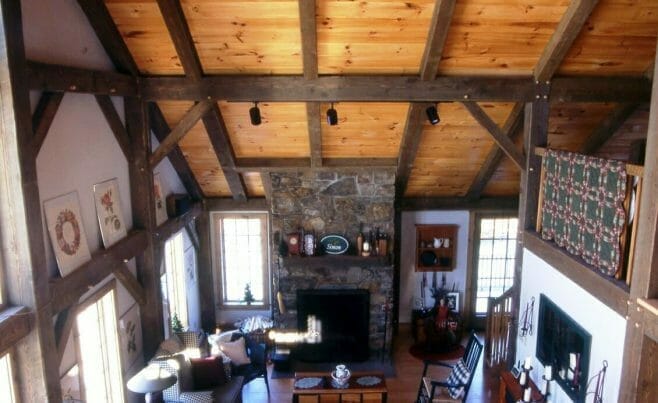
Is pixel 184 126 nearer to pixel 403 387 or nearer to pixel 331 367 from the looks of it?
pixel 331 367

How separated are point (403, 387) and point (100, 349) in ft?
13.0

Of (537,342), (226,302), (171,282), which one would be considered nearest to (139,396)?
(171,282)

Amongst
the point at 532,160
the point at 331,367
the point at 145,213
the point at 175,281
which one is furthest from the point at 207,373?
the point at 532,160

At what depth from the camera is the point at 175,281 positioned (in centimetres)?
714

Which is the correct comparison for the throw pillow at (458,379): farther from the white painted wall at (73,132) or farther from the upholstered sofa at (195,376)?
the white painted wall at (73,132)

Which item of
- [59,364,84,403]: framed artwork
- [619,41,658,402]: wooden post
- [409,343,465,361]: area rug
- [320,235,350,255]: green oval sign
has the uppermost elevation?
[619,41,658,402]: wooden post

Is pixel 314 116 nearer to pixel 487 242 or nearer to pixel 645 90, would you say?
pixel 645 90

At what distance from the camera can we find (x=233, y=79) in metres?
5.15

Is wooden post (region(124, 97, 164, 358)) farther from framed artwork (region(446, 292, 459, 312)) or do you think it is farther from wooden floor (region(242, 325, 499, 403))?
framed artwork (region(446, 292, 459, 312))

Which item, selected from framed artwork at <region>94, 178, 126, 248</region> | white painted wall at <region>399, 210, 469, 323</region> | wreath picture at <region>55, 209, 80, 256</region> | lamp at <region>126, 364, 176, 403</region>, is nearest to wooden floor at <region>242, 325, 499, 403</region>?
white painted wall at <region>399, 210, 469, 323</region>

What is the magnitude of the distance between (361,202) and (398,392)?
2704mm

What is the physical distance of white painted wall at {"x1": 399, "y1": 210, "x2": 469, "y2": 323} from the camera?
823 centimetres

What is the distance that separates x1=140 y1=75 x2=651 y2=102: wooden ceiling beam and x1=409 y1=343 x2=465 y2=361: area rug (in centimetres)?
420

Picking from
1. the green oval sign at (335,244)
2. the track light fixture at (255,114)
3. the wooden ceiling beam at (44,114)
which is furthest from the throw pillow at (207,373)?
the wooden ceiling beam at (44,114)
